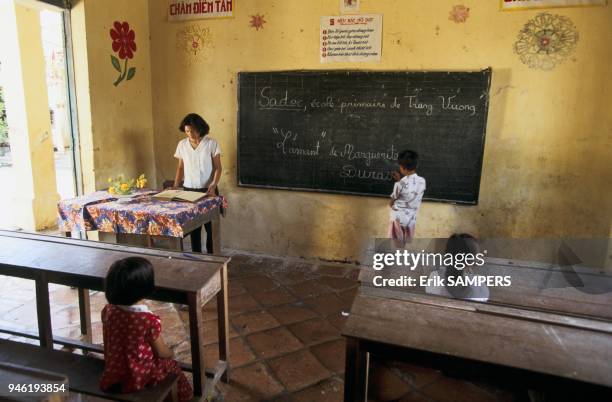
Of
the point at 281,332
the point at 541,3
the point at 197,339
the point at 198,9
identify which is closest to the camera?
the point at 197,339

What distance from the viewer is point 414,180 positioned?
3252 mm

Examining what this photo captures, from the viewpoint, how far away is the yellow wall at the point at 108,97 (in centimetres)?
366

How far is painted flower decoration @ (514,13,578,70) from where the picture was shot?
11.0ft

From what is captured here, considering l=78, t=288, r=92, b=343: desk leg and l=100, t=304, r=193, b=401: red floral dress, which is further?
l=78, t=288, r=92, b=343: desk leg

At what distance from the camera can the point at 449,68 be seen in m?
3.65

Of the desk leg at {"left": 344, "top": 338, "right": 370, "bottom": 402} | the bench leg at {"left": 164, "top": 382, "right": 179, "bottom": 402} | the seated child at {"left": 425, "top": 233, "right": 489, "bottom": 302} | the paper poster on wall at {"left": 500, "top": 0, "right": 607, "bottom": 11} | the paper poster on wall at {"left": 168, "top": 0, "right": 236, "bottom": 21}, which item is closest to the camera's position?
the desk leg at {"left": 344, "top": 338, "right": 370, "bottom": 402}

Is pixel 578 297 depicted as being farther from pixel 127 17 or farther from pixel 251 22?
pixel 127 17

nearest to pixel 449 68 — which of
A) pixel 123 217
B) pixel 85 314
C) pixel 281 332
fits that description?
pixel 281 332

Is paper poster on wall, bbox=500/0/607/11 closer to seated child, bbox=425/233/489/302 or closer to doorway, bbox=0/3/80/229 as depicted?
seated child, bbox=425/233/489/302

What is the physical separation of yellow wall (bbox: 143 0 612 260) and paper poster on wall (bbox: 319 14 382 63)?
7cm

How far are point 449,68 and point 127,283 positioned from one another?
127 inches

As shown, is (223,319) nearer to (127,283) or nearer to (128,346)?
(128,346)

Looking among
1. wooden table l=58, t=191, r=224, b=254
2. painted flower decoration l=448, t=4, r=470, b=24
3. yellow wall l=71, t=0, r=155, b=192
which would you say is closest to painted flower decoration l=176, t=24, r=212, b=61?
yellow wall l=71, t=0, r=155, b=192

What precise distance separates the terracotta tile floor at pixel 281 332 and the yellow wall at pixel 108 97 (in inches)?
51.7
